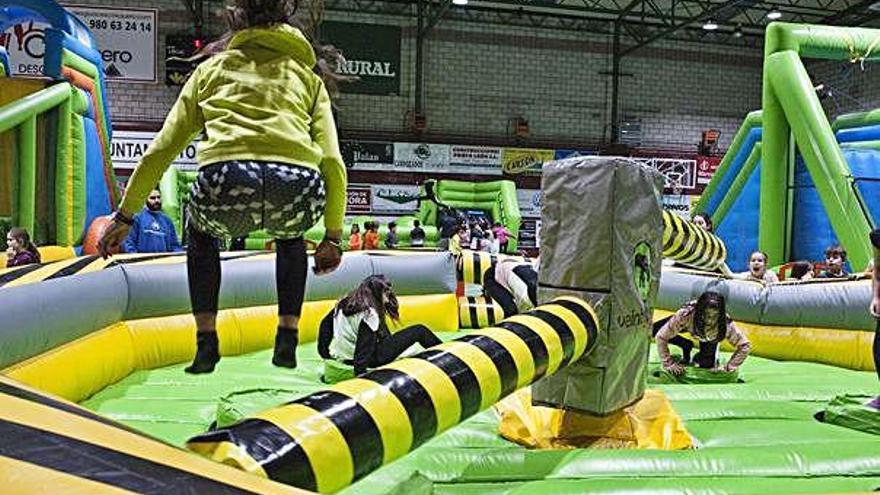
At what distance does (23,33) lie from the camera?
33.7 feet

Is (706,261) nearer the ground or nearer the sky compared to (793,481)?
nearer the sky

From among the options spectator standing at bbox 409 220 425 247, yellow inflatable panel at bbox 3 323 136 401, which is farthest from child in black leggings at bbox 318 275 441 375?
spectator standing at bbox 409 220 425 247

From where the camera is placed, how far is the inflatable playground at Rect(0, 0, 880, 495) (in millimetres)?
896

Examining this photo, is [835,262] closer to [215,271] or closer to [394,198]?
[215,271]

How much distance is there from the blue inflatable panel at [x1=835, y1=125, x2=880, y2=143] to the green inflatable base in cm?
491

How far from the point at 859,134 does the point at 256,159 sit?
728cm

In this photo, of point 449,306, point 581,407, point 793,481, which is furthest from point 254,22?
point 449,306

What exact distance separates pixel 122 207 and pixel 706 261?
213cm

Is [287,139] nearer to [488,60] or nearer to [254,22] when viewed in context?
[254,22]

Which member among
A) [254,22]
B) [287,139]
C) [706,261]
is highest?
[254,22]

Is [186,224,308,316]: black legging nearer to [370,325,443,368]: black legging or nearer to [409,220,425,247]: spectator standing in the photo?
[370,325,443,368]: black legging

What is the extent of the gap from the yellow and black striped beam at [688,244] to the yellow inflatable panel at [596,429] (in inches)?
23.8

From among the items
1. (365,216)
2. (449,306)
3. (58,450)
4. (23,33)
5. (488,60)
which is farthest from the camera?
(488,60)

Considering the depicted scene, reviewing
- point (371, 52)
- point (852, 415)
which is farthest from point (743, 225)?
point (371, 52)
